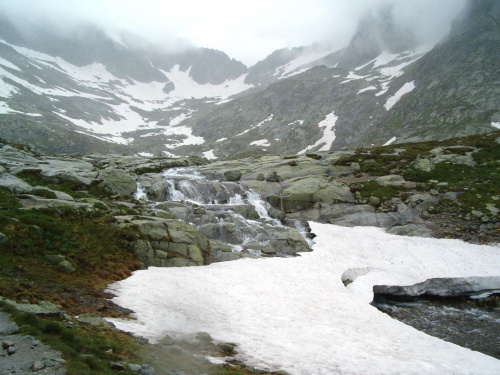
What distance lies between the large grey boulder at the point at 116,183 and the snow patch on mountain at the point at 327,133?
11227 cm

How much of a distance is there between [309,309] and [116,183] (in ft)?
98.8

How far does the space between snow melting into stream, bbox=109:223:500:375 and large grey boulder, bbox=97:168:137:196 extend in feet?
70.3

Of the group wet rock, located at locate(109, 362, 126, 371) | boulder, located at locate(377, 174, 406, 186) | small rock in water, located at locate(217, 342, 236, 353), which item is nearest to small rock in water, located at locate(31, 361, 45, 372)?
wet rock, located at locate(109, 362, 126, 371)

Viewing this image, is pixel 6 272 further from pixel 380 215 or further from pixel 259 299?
pixel 380 215

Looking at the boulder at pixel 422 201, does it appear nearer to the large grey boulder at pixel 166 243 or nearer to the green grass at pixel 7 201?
the large grey boulder at pixel 166 243

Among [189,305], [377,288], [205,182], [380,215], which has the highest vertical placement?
[205,182]

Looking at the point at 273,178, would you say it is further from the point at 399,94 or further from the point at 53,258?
the point at 399,94

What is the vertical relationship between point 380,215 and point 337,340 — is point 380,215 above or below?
above

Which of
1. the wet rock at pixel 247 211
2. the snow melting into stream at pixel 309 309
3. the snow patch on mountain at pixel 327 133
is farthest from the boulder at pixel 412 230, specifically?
the snow patch on mountain at pixel 327 133

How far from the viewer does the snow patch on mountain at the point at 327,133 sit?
14512 cm

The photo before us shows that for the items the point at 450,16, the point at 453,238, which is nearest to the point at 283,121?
the point at 450,16

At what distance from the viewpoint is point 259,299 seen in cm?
1558

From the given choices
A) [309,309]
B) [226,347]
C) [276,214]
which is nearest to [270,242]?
[276,214]

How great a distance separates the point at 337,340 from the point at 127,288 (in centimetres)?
963
